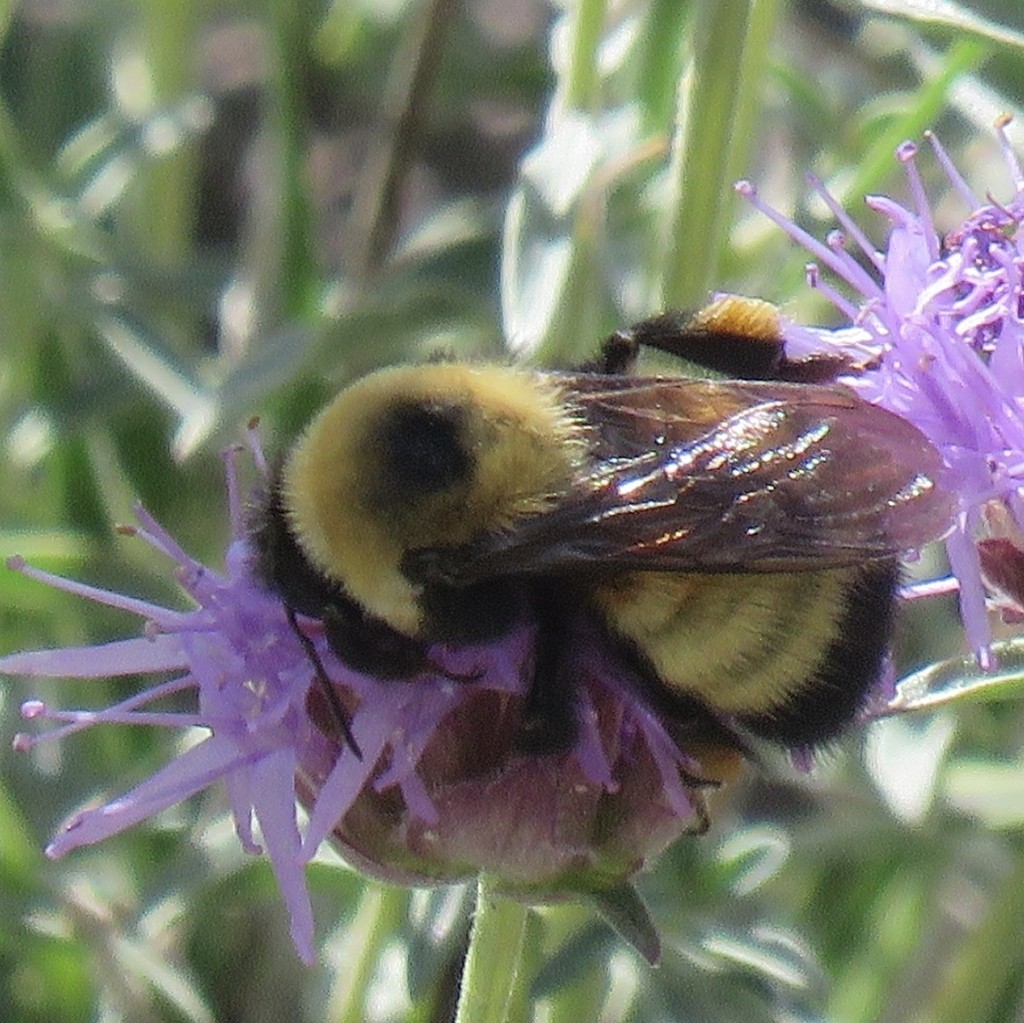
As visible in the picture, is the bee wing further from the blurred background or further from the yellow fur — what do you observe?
the blurred background

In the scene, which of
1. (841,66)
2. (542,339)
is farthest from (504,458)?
(841,66)

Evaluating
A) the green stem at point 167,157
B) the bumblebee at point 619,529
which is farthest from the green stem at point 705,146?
the green stem at point 167,157

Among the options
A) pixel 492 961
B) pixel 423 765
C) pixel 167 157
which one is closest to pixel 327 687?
pixel 423 765

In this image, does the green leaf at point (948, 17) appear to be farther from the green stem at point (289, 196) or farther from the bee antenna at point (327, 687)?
the green stem at point (289, 196)

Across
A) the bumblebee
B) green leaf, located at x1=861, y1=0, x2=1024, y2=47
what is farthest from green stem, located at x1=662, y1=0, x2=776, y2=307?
the bumblebee

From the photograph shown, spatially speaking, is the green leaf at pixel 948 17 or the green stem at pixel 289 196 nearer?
the green leaf at pixel 948 17

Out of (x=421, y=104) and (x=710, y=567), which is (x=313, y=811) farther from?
(x=421, y=104)
